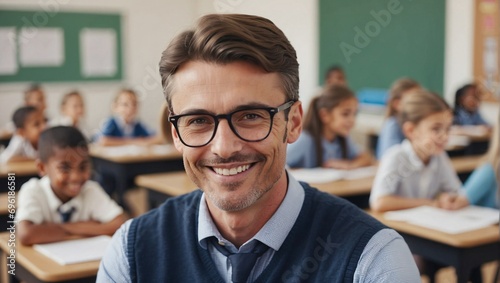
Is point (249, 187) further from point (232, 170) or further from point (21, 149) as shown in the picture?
point (21, 149)

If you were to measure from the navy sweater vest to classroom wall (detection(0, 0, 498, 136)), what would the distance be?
560 cm

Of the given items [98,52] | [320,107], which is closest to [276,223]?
[320,107]

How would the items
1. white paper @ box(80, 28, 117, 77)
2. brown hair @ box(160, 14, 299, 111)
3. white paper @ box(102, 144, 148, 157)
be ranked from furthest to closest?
1. white paper @ box(80, 28, 117, 77)
2. white paper @ box(102, 144, 148, 157)
3. brown hair @ box(160, 14, 299, 111)

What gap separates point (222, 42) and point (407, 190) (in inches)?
85.9

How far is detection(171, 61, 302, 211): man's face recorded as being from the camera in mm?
1049

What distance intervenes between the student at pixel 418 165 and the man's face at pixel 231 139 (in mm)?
1855

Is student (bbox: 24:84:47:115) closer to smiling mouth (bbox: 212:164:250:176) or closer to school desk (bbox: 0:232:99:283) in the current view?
school desk (bbox: 0:232:99:283)

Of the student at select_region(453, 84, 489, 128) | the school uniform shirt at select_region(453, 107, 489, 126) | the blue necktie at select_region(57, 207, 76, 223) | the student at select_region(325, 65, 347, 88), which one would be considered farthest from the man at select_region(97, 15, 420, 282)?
the student at select_region(325, 65, 347, 88)

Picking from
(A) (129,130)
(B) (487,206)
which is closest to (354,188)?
(B) (487,206)

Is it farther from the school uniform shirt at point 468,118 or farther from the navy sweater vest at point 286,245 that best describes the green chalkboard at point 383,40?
the navy sweater vest at point 286,245

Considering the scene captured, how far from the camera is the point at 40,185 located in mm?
2512

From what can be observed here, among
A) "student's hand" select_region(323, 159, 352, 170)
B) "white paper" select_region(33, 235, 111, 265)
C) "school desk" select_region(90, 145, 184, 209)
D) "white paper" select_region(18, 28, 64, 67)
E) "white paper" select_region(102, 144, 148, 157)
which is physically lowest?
"school desk" select_region(90, 145, 184, 209)

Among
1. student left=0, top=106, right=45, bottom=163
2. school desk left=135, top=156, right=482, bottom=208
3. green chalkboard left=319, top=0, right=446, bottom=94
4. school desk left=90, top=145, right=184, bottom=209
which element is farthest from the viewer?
green chalkboard left=319, top=0, right=446, bottom=94

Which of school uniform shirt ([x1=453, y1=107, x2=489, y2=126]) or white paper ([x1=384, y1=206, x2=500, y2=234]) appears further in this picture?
school uniform shirt ([x1=453, y1=107, x2=489, y2=126])
